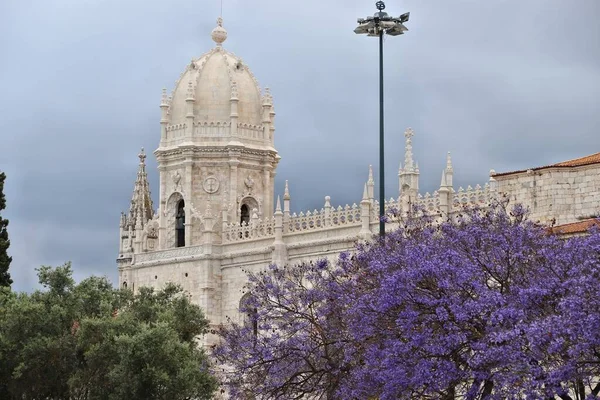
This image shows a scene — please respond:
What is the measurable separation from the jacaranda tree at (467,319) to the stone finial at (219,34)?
117 ft

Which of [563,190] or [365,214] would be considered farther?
[365,214]

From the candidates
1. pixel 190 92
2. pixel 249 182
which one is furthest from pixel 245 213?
pixel 190 92

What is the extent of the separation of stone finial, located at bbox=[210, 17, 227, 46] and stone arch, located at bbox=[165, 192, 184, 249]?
853cm

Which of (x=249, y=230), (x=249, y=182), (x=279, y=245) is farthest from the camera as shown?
(x=249, y=182)

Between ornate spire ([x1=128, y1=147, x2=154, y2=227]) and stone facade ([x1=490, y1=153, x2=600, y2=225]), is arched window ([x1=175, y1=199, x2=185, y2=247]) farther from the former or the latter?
stone facade ([x1=490, y1=153, x2=600, y2=225])

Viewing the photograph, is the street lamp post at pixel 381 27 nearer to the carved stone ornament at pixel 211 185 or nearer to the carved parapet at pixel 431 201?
the carved parapet at pixel 431 201

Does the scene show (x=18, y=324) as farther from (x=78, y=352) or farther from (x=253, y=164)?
(x=253, y=164)

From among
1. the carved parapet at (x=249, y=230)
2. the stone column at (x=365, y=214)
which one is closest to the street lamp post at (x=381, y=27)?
the stone column at (x=365, y=214)

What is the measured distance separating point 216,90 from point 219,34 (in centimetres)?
363

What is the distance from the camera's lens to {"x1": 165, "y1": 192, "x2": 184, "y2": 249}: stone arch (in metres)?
66.6

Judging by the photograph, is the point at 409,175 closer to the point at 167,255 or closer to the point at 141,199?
the point at 167,255

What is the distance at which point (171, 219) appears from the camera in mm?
66625

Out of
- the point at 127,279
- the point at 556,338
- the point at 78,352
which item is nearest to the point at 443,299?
the point at 556,338

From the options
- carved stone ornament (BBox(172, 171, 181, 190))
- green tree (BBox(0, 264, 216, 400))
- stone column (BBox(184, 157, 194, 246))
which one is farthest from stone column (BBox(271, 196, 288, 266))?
green tree (BBox(0, 264, 216, 400))
